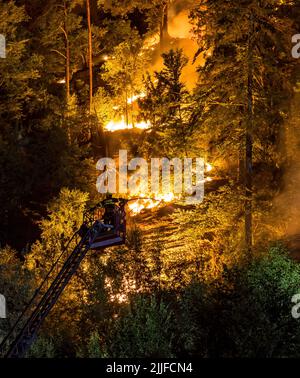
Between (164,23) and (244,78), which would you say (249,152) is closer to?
(244,78)

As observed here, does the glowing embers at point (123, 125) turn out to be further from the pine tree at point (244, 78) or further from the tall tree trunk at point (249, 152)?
the tall tree trunk at point (249, 152)

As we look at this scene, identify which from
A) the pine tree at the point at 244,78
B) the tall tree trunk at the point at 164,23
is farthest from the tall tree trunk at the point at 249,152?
the tall tree trunk at the point at 164,23

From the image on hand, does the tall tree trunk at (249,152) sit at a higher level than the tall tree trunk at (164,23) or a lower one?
lower

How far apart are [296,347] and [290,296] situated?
2594mm

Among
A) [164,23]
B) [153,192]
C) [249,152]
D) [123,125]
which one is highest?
[164,23]

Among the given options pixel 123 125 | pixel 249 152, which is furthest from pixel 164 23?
pixel 249 152

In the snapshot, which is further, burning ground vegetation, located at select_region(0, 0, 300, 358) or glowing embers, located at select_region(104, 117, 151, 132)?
glowing embers, located at select_region(104, 117, 151, 132)

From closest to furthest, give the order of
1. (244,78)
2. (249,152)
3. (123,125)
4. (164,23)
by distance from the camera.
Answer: (244,78) → (249,152) → (123,125) → (164,23)

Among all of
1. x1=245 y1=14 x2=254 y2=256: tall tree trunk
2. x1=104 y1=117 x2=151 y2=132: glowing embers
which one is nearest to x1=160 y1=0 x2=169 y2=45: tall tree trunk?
x1=104 y1=117 x2=151 y2=132: glowing embers

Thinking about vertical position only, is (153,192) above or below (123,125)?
below

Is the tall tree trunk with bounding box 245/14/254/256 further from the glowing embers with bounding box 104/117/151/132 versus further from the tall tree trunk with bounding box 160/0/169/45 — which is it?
the tall tree trunk with bounding box 160/0/169/45

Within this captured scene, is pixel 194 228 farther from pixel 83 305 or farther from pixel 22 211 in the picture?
pixel 22 211

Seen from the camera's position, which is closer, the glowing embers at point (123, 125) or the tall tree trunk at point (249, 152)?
the tall tree trunk at point (249, 152)

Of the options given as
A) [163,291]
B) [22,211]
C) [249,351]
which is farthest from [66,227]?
[249,351]
